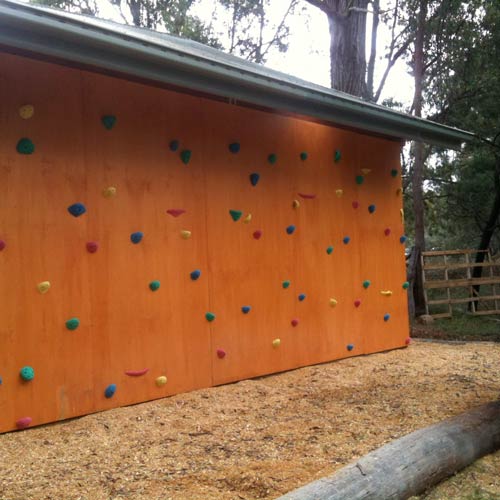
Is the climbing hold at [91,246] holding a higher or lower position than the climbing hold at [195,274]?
higher

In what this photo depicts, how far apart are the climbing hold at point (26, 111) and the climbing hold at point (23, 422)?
223 cm

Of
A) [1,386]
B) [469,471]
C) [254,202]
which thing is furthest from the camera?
[254,202]

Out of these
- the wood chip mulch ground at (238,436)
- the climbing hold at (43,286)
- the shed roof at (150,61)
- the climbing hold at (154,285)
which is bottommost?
the wood chip mulch ground at (238,436)

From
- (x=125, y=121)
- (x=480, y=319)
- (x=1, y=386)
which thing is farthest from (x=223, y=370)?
(x=480, y=319)

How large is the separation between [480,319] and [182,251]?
983 cm

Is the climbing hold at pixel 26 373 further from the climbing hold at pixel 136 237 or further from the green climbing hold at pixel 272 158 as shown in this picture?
the green climbing hold at pixel 272 158

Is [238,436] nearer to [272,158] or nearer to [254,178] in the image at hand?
[254,178]

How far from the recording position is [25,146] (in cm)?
423

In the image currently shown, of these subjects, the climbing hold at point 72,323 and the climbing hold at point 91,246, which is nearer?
the climbing hold at point 72,323

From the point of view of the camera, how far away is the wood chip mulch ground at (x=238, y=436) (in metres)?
3.22

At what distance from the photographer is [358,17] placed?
1325 centimetres

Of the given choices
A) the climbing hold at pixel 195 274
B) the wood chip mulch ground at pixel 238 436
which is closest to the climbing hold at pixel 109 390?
the wood chip mulch ground at pixel 238 436

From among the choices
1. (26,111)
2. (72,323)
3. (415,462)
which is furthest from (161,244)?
(415,462)

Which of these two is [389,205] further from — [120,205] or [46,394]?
[46,394]
